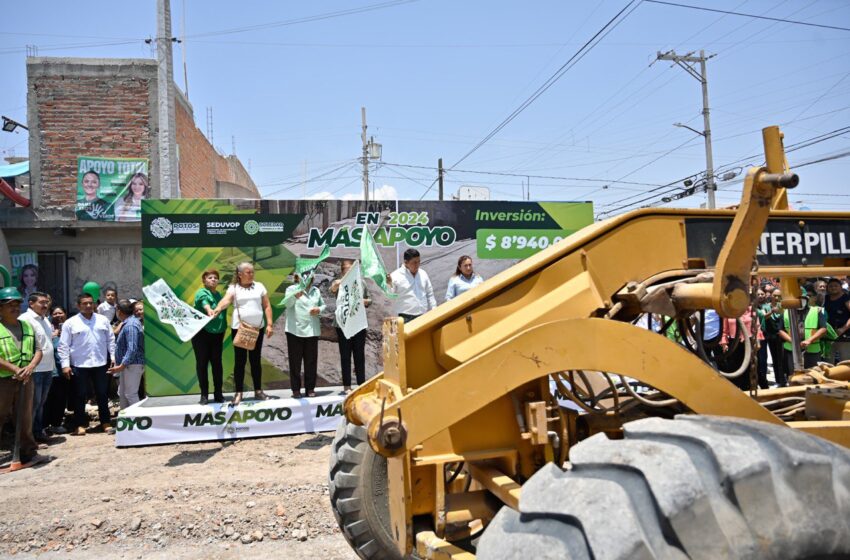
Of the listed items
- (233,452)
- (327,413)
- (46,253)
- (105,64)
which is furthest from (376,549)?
(105,64)

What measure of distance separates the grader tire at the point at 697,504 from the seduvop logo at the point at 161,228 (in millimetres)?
8636

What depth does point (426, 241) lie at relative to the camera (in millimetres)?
10070

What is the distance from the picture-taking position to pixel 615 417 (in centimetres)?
295

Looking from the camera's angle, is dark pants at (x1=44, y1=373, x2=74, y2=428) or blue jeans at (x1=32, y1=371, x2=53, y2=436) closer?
blue jeans at (x1=32, y1=371, x2=53, y2=436)

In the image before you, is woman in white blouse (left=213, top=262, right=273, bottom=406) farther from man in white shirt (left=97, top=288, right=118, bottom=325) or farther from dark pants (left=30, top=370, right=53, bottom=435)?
man in white shirt (left=97, top=288, right=118, bottom=325)

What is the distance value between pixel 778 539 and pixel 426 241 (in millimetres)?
8640

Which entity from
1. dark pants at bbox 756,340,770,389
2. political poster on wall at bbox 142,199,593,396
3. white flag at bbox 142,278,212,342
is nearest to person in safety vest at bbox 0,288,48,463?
white flag at bbox 142,278,212,342

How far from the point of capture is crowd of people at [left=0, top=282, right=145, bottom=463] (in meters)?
7.18

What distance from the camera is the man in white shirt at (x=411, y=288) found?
8.48 m

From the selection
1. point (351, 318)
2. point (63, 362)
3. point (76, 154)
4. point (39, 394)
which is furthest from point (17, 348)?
point (76, 154)

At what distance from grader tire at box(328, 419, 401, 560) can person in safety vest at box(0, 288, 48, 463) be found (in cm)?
537

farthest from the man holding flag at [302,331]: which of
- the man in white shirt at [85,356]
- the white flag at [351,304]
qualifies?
the man in white shirt at [85,356]

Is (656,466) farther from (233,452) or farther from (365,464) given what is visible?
(233,452)

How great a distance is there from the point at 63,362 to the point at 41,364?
83cm
